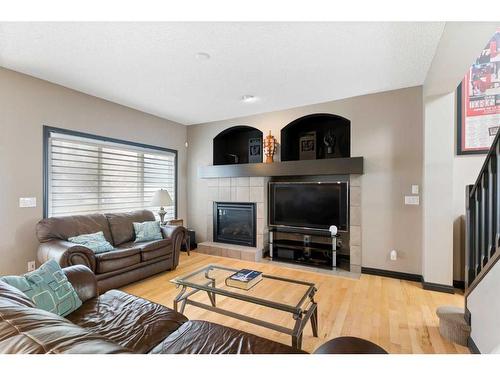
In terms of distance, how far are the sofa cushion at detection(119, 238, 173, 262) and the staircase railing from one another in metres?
3.33

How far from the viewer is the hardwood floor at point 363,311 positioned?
1.90 metres

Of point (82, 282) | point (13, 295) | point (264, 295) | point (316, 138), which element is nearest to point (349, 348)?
point (264, 295)

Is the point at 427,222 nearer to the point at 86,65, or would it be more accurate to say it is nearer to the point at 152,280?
the point at 152,280

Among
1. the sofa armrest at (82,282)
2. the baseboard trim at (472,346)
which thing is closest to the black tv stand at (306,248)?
the baseboard trim at (472,346)

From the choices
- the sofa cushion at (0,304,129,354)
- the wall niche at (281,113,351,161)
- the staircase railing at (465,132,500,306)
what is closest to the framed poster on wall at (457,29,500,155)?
the staircase railing at (465,132,500,306)

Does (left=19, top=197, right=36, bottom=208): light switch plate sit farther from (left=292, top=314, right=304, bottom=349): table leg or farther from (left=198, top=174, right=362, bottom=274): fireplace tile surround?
(left=292, top=314, right=304, bottom=349): table leg

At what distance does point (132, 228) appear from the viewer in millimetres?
3627

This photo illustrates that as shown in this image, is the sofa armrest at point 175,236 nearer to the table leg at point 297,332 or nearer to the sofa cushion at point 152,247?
the sofa cushion at point 152,247

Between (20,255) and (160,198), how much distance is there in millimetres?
1802

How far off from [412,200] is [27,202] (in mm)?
4867

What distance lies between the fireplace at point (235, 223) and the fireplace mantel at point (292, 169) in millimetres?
606

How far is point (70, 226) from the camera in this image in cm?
301

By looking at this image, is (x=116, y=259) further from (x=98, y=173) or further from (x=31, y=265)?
(x=98, y=173)

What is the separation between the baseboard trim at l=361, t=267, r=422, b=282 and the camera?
313 centimetres
